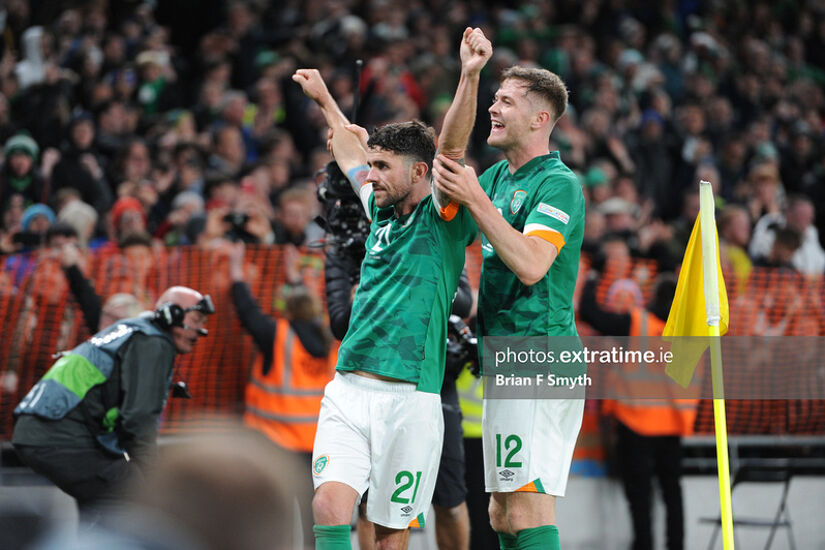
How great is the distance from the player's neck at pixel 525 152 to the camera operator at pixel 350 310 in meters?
1.20

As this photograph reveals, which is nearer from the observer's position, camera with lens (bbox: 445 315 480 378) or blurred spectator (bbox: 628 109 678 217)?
camera with lens (bbox: 445 315 480 378)

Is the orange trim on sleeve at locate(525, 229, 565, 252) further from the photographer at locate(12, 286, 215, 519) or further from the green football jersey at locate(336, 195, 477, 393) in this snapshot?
the photographer at locate(12, 286, 215, 519)

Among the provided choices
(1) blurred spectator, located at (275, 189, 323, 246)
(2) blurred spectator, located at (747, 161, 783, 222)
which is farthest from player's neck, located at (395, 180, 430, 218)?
(2) blurred spectator, located at (747, 161, 783, 222)

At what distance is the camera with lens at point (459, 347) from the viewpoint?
20.0 ft

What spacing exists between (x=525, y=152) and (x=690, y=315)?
1071 millimetres

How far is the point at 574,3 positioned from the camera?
1655 centimetres

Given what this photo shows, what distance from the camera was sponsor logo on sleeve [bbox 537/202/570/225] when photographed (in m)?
4.59

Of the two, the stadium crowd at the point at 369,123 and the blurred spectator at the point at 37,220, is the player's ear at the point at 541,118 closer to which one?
the stadium crowd at the point at 369,123

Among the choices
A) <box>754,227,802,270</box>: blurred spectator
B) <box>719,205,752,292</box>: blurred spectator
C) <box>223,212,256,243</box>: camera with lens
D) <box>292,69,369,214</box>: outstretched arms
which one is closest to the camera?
<box>292,69,369,214</box>: outstretched arms

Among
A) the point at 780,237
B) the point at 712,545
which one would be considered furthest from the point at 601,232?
the point at 712,545

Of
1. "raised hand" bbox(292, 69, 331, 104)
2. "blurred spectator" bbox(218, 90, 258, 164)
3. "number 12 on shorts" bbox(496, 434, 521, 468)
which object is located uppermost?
"blurred spectator" bbox(218, 90, 258, 164)

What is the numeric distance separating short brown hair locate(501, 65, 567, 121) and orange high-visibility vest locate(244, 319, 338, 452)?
11.7ft

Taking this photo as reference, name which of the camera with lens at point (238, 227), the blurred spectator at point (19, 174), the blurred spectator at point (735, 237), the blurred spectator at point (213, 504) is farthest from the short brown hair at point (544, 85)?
the blurred spectator at point (19, 174)

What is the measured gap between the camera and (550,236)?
453 cm
